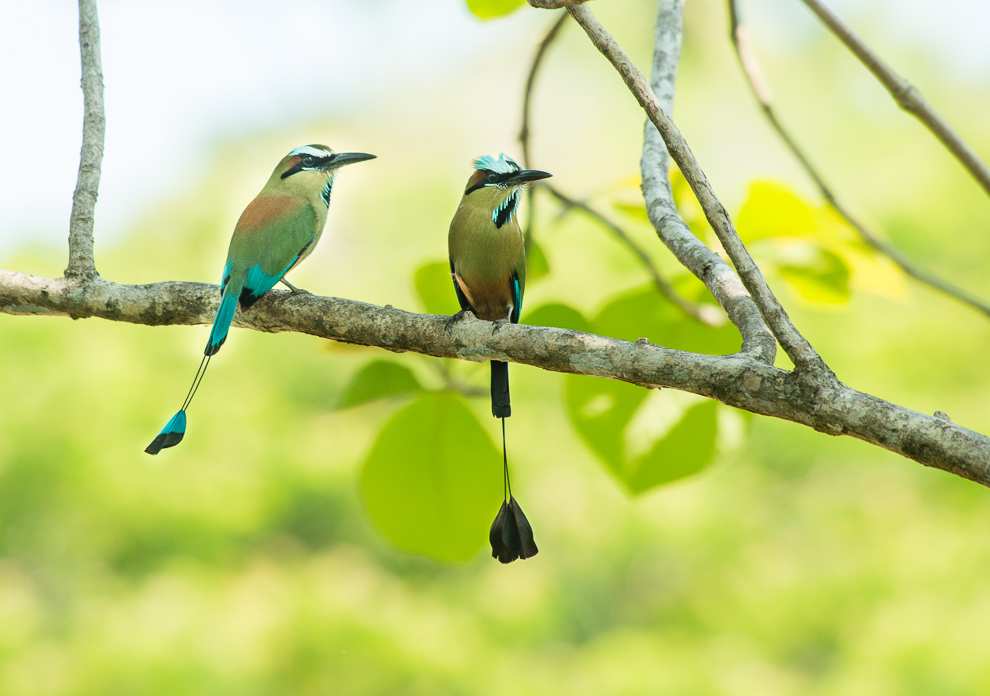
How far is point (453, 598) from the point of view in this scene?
214 inches

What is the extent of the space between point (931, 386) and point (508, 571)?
3.31 m

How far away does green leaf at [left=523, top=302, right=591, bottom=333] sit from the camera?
1429mm

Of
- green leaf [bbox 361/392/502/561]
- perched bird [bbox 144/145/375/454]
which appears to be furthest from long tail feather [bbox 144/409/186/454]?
green leaf [bbox 361/392/502/561]

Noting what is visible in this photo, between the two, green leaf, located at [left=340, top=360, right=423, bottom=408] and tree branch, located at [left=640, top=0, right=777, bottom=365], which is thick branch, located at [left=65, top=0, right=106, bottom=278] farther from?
tree branch, located at [left=640, top=0, right=777, bottom=365]

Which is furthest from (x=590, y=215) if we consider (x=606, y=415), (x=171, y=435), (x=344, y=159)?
(x=171, y=435)

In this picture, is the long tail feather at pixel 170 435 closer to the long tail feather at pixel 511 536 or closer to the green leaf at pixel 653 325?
the long tail feather at pixel 511 536

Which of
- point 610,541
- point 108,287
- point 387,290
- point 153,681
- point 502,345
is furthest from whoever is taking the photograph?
point 387,290

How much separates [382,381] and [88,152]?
0.62 meters

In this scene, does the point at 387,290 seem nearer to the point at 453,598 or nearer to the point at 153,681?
the point at 453,598

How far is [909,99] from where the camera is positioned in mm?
1351

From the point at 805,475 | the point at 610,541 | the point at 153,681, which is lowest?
the point at 153,681

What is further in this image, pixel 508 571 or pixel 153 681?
pixel 508 571

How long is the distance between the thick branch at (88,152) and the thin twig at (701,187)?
0.84 meters

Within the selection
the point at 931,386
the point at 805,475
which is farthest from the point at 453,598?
the point at 931,386
